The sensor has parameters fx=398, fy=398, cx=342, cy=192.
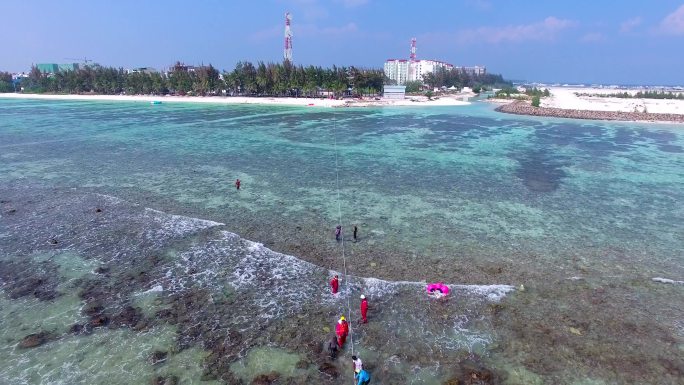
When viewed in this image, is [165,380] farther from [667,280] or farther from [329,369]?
[667,280]

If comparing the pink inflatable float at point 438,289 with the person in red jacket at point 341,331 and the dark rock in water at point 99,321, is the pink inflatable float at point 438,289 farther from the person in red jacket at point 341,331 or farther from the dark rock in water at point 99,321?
the dark rock in water at point 99,321

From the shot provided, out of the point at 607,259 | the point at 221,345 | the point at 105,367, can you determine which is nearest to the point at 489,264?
the point at 607,259

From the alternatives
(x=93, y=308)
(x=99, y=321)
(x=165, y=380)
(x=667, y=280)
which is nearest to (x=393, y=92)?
(x=667, y=280)

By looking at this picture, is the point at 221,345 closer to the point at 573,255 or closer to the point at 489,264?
the point at 489,264

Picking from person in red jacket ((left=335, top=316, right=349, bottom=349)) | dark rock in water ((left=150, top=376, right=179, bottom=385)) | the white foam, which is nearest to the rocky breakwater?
the white foam

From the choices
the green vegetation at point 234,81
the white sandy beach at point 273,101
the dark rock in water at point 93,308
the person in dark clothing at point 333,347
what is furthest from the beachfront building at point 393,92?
the person in dark clothing at point 333,347
